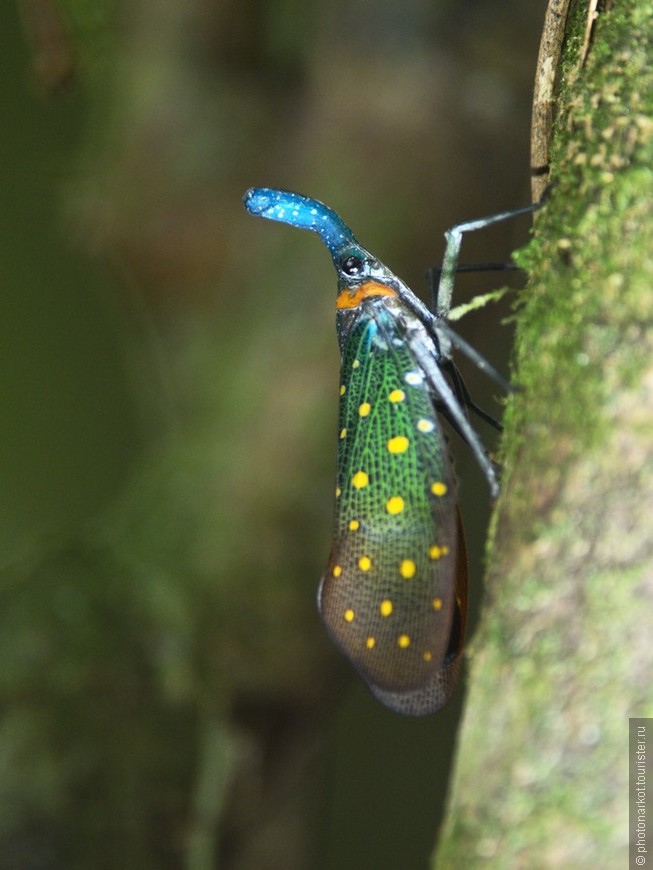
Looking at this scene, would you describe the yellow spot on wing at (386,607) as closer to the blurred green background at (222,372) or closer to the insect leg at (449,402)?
the insect leg at (449,402)

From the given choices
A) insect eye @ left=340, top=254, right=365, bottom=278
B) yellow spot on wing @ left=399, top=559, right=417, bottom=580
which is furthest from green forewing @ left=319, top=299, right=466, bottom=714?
insect eye @ left=340, top=254, right=365, bottom=278

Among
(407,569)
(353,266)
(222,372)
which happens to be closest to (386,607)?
(407,569)

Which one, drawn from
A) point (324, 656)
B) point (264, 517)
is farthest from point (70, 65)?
point (324, 656)

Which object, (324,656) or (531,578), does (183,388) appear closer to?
(324,656)

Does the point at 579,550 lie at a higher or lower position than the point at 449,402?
higher

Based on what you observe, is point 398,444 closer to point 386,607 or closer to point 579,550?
point 386,607

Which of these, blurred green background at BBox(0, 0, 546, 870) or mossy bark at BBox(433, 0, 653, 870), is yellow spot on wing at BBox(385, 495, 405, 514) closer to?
mossy bark at BBox(433, 0, 653, 870)
